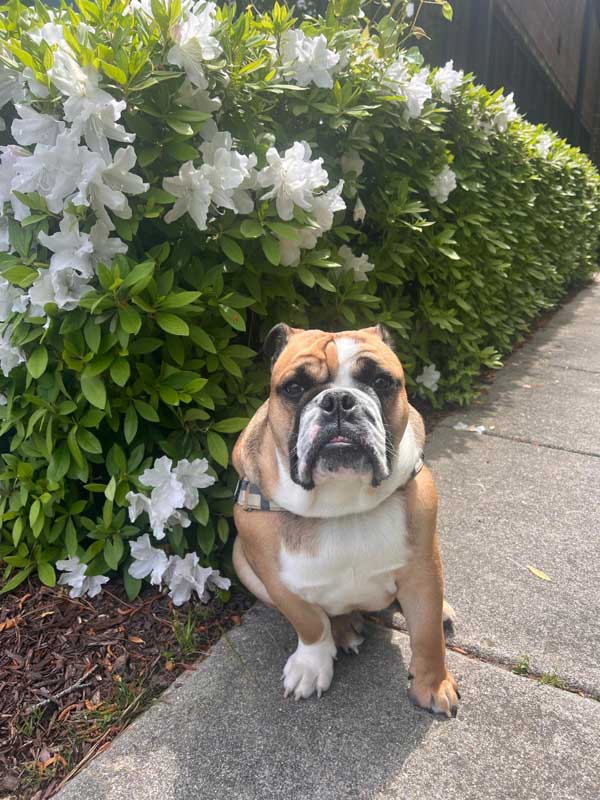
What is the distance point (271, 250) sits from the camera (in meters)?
2.44

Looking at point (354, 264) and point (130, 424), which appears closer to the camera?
point (130, 424)

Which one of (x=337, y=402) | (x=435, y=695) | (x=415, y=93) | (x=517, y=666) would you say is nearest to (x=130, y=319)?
(x=337, y=402)

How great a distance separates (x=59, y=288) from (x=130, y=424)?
59 cm

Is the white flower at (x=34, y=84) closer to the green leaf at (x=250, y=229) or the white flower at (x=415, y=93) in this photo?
the green leaf at (x=250, y=229)

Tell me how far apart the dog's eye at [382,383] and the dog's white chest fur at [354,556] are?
1.19 feet

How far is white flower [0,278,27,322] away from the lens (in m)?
2.32

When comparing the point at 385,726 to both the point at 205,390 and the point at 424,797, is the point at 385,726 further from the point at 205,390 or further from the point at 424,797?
the point at 205,390

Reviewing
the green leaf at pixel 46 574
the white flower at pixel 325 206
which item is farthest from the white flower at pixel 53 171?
the green leaf at pixel 46 574

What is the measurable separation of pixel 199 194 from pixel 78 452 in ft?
3.61

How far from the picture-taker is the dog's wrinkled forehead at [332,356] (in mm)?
1925

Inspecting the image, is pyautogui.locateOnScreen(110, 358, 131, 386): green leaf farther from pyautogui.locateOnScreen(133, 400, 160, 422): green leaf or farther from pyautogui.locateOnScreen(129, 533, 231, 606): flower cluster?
pyautogui.locateOnScreen(129, 533, 231, 606): flower cluster

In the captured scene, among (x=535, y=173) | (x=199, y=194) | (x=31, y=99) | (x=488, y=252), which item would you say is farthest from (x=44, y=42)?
(x=535, y=173)

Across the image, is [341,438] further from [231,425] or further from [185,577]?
[185,577]

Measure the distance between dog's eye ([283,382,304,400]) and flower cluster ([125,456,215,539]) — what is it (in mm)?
675
